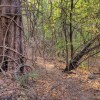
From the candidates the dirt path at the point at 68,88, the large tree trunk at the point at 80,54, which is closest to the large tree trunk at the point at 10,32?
the dirt path at the point at 68,88

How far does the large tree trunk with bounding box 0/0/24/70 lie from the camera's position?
657 centimetres

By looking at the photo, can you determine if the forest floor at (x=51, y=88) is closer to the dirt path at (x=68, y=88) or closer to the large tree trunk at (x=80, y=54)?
the dirt path at (x=68, y=88)

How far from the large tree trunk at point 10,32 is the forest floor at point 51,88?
47 cm

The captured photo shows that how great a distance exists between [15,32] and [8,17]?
444 mm

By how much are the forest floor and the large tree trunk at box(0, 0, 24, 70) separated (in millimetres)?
468

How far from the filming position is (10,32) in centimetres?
667

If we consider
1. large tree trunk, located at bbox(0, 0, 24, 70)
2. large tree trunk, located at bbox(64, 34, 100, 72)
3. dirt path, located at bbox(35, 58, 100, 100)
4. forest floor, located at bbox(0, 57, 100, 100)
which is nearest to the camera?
forest floor, located at bbox(0, 57, 100, 100)

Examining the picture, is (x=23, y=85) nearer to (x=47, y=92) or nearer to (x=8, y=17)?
(x=47, y=92)

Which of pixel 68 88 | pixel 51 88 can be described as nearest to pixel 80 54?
pixel 68 88

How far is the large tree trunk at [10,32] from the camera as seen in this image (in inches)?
259

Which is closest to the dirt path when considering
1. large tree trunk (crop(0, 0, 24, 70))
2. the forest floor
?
the forest floor

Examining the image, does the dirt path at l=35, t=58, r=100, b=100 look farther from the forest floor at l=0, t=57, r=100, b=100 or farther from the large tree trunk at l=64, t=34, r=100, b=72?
the large tree trunk at l=64, t=34, r=100, b=72

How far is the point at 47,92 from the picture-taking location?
657 cm

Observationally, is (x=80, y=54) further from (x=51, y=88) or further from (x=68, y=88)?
(x=51, y=88)
